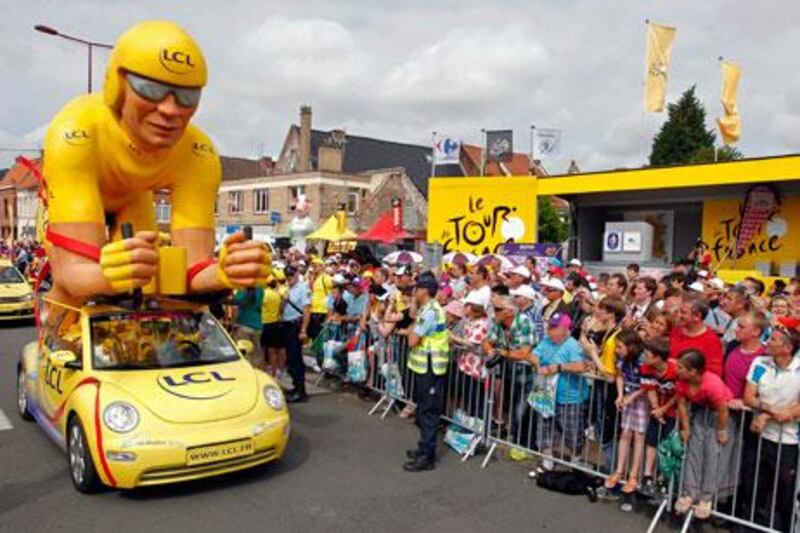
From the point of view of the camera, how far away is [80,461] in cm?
544

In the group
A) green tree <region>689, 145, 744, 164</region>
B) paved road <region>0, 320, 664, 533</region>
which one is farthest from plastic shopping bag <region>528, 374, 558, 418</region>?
A: green tree <region>689, 145, 744, 164</region>

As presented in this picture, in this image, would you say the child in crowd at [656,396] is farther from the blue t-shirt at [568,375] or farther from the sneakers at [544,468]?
the sneakers at [544,468]

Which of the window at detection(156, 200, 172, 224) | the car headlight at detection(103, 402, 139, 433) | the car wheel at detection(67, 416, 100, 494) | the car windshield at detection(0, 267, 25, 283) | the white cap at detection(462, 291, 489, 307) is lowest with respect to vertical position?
the car wheel at detection(67, 416, 100, 494)

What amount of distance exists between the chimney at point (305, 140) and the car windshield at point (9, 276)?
33.6 meters

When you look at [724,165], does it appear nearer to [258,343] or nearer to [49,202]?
[258,343]

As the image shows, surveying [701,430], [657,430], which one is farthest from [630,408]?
[701,430]

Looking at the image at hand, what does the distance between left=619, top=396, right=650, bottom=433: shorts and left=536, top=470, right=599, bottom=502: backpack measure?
66 centimetres

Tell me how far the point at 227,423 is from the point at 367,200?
4154 centimetres

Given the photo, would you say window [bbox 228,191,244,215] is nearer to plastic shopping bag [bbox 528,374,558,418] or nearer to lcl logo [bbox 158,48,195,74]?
lcl logo [bbox 158,48,195,74]

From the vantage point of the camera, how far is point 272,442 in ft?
18.7

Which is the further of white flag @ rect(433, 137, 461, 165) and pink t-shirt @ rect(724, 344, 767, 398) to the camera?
white flag @ rect(433, 137, 461, 165)

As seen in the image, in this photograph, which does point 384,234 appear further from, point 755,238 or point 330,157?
point 330,157

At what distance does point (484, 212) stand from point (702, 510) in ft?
50.3

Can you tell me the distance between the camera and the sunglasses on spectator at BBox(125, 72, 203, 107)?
5.82m
